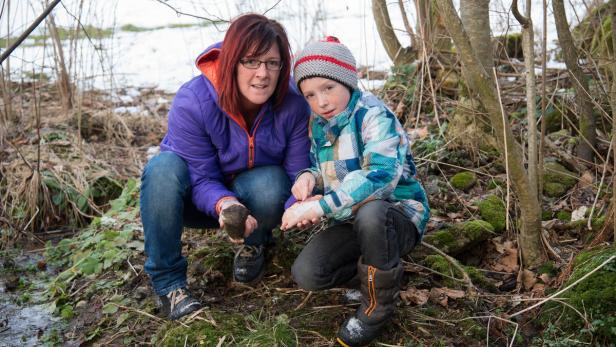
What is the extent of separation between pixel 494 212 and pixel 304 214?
1.41 metres

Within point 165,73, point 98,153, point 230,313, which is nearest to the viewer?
point 230,313

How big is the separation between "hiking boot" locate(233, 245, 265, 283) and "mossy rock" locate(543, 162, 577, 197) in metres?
1.75

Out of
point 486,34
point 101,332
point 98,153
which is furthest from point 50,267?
point 486,34

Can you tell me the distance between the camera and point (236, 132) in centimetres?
272

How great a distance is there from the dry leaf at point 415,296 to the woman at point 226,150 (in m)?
0.70

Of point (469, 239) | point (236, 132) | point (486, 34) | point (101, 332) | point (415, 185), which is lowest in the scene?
point (101, 332)

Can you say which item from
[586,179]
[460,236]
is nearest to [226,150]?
[460,236]

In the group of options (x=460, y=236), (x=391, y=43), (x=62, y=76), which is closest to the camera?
(x=460, y=236)

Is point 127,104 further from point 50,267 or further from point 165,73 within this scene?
point 50,267

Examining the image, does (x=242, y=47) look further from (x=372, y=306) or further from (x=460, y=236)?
(x=460, y=236)

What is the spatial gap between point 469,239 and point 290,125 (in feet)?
3.68

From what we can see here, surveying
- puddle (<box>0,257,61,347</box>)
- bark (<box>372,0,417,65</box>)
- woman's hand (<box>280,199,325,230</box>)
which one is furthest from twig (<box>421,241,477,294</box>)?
bark (<box>372,0,417,65</box>)

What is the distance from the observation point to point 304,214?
230cm

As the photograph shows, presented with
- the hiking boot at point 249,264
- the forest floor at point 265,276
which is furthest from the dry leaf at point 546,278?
the hiking boot at point 249,264
